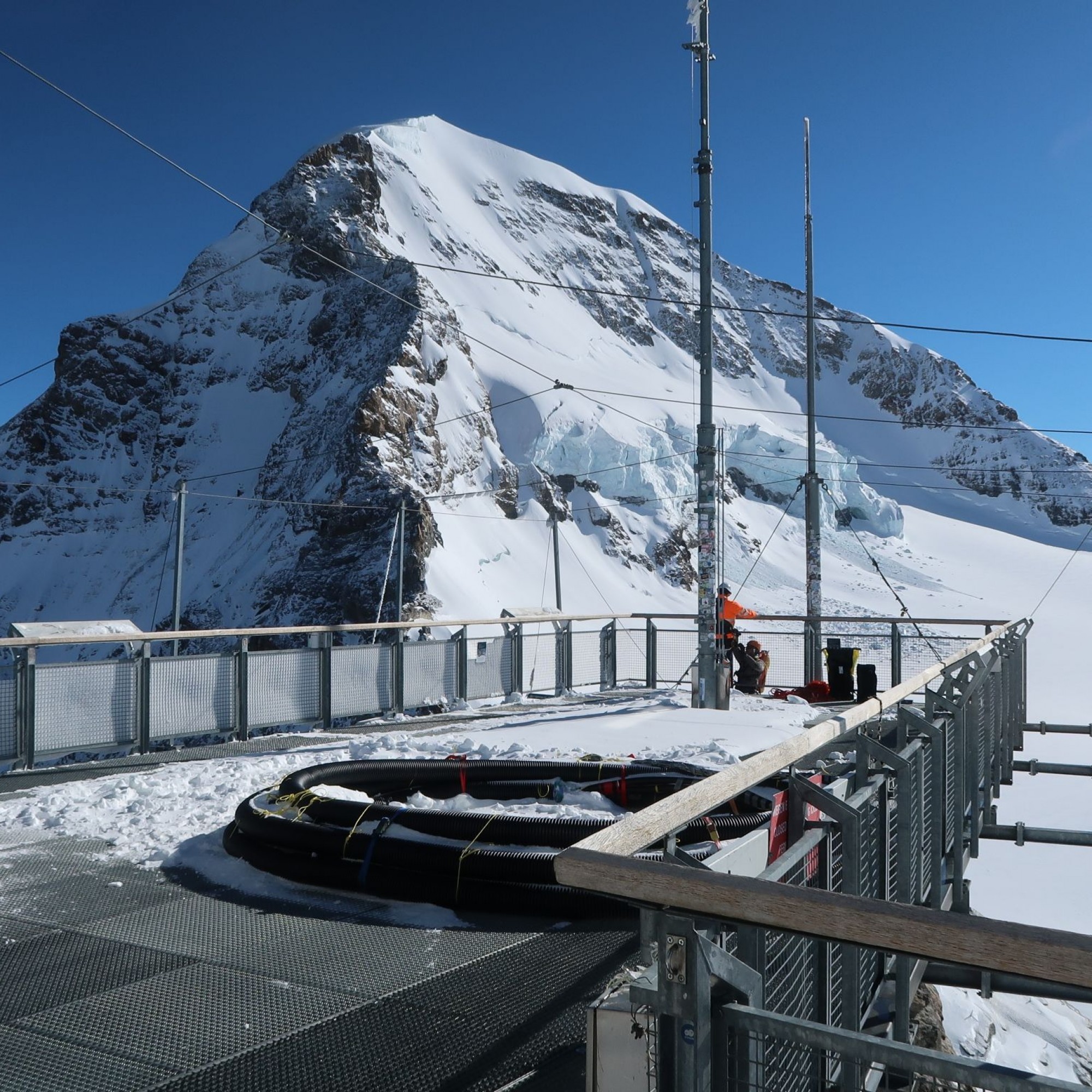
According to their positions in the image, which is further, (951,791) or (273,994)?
(951,791)

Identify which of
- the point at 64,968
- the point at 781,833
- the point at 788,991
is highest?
the point at 781,833

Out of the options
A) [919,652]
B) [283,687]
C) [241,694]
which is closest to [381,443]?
[919,652]

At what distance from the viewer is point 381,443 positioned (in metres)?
54.8

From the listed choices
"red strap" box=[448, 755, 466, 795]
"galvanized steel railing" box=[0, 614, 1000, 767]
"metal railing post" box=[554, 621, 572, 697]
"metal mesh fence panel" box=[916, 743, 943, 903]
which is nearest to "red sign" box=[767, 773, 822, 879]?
"metal mesh fence panel" box=[916, 743, 943, 903]

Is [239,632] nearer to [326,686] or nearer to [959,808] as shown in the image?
[326,686]

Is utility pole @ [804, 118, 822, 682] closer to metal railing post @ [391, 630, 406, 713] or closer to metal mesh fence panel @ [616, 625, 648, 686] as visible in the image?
metal mesh fence panel @ [616, 625, 648, 686]

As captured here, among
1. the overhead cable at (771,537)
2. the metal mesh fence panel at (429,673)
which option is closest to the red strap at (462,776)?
the metal mesh fence panel at (429,673)

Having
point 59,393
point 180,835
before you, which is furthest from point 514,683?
point 59,393

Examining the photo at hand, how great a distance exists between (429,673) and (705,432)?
4683 mm

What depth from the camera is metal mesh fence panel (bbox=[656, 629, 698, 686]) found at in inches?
619

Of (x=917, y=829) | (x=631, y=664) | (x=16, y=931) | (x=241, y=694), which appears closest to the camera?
(x=917, y=829)

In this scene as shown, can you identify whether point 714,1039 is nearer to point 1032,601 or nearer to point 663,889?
point 663,889

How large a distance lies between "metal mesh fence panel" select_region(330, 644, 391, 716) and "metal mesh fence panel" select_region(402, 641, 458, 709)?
0.31 meters

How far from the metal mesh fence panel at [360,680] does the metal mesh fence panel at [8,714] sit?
3.60 meters
